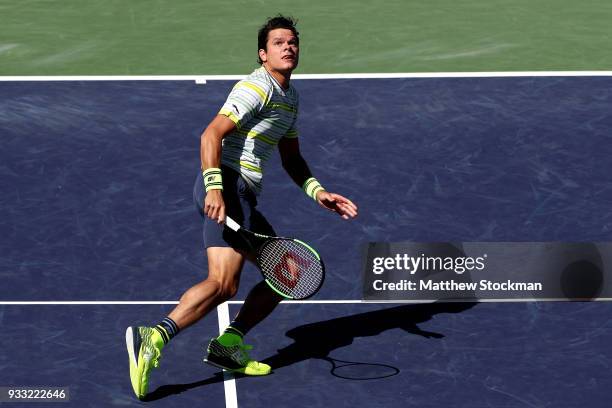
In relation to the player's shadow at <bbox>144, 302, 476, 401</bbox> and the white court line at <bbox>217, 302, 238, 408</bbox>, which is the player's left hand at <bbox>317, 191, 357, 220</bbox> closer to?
the player's shadow at <bbox>144, 302, 476, 401</bbox>

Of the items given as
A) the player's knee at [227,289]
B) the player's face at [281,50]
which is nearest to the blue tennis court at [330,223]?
the player's knee at [227,289]

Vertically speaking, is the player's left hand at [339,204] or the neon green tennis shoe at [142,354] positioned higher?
the player's left hand at [339,204]

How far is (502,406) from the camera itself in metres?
10.1

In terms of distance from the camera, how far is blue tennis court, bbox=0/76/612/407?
10.6 metres

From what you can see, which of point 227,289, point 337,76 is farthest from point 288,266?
point 337,76

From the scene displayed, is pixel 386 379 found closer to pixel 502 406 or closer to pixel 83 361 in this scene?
pixel 502 406

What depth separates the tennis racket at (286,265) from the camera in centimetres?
1015

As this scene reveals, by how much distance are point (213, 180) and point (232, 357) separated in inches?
52.7

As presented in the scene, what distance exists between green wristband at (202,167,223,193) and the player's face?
956 millimetres

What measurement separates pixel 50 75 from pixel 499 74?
4.67m

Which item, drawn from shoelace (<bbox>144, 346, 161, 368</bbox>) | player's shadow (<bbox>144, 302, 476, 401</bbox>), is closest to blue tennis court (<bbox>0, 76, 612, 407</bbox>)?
player's shadow (<bbox>144, 302, 476, 401</bbox>)

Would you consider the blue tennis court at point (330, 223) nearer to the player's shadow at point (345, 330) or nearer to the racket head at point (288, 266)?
the player's shadow at point (345, 330)

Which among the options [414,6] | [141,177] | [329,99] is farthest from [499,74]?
[141,177]

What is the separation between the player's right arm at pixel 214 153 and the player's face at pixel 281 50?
58cm
